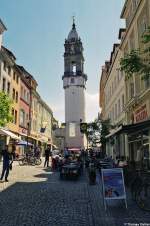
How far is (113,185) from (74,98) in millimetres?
78435

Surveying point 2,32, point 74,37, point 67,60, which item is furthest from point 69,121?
point 2,32

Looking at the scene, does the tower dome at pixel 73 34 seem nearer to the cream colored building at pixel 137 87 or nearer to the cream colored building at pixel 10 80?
the cream colored building at pixel 10 80

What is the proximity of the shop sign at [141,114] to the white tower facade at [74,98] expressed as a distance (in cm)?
6249

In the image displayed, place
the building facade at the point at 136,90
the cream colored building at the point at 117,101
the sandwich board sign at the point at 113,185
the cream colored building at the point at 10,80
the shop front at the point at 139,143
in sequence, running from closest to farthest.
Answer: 1. the sandwich board sign at the point at 113,185
2. the shop front at the point at 139,143
3. the building facade at the point at 136,90
4. the cream colored building at the point at 117,101
5. the cream colored building at the point at 10,80

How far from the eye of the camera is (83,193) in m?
12.0

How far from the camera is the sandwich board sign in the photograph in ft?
28.7

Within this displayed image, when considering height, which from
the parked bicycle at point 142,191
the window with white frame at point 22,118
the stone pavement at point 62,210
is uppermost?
the window with white frame at point 22,118

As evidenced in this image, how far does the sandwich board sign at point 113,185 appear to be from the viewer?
28.7 feet

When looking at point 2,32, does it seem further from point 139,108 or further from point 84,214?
point 84,214

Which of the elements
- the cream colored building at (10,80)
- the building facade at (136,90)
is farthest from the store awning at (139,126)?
the cream colored building at (10,80)

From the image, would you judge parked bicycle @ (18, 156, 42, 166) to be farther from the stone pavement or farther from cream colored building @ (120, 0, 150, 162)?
the stone pavement

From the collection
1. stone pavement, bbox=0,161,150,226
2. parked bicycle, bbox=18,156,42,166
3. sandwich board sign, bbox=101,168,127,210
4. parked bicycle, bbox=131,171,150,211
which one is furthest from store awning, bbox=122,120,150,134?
parked bicycle, bbox=18,156,42,166

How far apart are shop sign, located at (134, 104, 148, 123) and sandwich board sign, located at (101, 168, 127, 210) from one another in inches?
458

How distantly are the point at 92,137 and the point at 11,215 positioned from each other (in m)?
31.0
